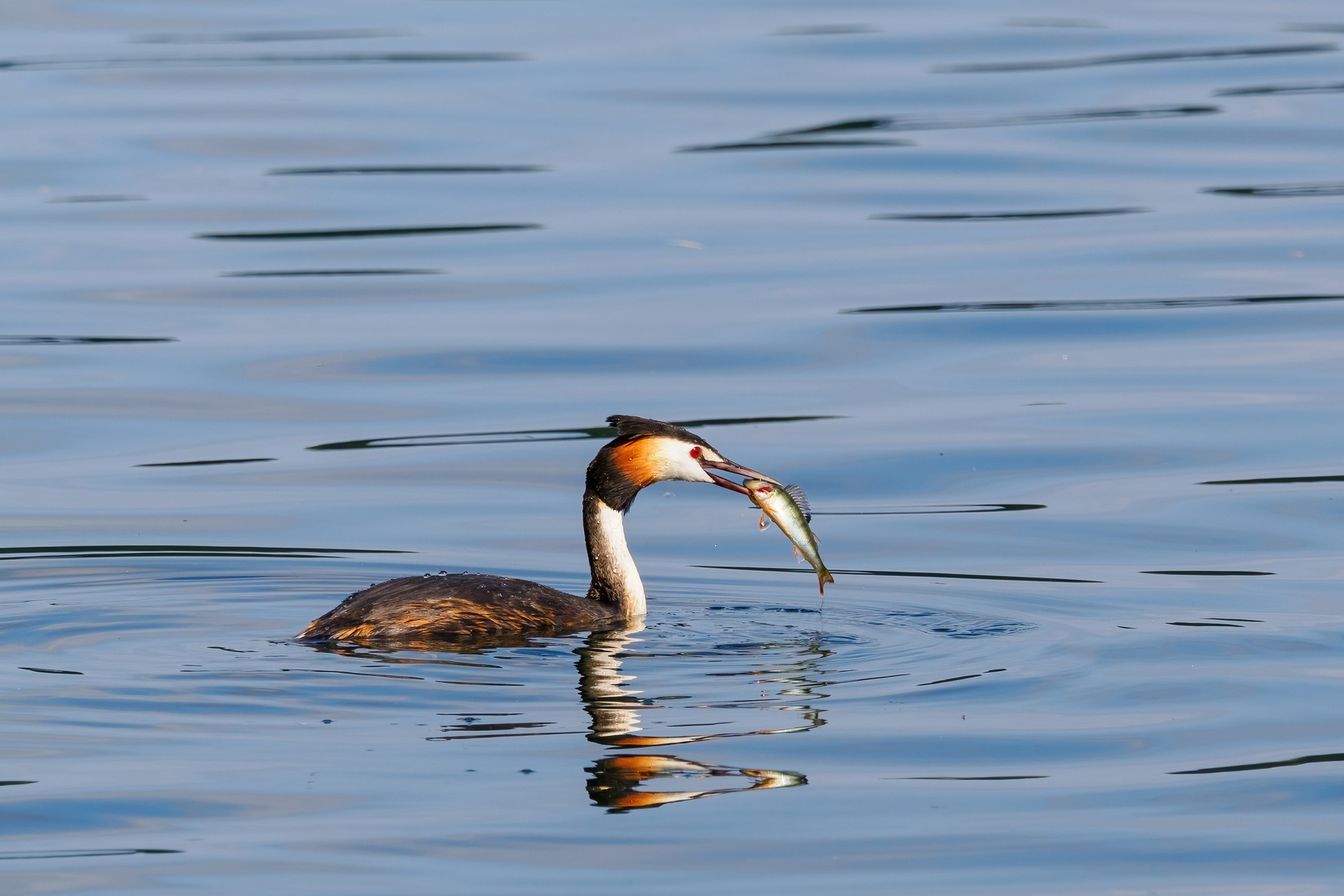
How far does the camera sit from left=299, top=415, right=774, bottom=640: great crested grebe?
952 cm

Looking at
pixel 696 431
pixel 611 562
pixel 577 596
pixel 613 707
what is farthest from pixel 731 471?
pixel 696 431

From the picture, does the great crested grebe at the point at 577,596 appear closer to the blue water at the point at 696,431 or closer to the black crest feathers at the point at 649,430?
the black crest feathers at the point at 649,430

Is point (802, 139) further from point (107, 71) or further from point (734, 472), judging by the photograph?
point (734, 472)

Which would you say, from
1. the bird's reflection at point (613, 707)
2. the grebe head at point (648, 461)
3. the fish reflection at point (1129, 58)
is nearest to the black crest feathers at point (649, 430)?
the grebe head at point (648, 461)

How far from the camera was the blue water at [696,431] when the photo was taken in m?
7.48

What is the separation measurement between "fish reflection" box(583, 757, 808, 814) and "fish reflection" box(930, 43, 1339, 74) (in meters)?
19.8

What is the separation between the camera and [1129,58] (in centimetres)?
2684

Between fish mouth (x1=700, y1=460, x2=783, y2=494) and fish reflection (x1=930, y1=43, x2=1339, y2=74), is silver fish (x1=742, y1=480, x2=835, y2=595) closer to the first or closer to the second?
fish mouth (x1=700, y1=460, x2=783, y2=494)

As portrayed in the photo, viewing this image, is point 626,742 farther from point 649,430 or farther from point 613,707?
point 649,430

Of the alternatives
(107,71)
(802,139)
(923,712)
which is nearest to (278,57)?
(107,71)

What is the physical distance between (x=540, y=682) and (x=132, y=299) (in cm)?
966

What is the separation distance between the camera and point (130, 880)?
270 inches

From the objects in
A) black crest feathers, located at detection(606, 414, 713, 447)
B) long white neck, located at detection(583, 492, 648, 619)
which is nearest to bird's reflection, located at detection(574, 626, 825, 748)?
long white neck, located at detection(583, 492, 648, 619)

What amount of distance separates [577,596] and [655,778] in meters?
3.12
